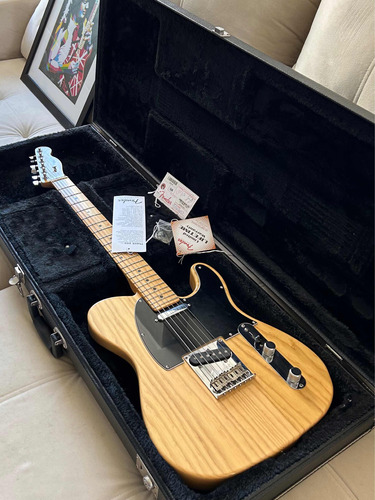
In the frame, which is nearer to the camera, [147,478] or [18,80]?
[147,478]

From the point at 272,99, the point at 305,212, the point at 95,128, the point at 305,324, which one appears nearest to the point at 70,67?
the point at 95,128

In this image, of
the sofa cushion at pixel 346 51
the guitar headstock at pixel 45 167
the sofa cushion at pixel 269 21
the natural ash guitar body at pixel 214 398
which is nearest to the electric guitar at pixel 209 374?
the natural ash guitar body at pixel 214 398

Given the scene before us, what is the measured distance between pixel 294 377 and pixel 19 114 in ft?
4.05

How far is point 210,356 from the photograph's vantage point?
814mm

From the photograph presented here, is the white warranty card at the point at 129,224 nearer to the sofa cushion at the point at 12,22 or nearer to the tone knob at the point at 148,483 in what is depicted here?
the tone knob at the point at 148,483

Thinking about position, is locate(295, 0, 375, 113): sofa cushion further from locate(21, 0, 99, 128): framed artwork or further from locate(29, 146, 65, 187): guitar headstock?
locate(21, 0, 99, 128): framed artwork

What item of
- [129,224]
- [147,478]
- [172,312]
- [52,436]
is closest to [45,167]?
[129,224]

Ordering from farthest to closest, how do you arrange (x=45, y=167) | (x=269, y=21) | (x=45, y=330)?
(x=45, y=167) → (x=269, y=21) → (x=45, y=330)

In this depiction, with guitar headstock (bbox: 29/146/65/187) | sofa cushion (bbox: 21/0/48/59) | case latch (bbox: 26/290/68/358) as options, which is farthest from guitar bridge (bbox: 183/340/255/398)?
sofa cushion (bbox: 21/0/48/59)

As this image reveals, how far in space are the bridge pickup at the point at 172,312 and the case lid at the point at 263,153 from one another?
7.0 inches

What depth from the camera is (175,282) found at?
1.08 meters

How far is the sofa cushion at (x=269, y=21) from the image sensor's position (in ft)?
3.39

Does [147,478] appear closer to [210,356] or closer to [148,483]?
[148,483]

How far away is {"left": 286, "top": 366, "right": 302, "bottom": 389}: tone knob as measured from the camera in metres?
0.77
